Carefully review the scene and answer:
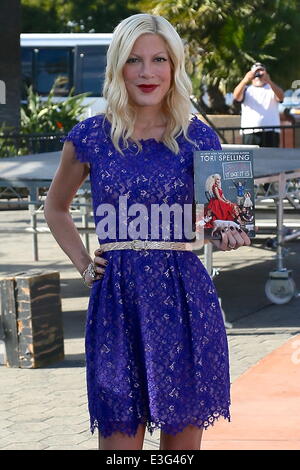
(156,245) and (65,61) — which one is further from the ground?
(65,61)

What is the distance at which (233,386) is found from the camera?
22.0ft

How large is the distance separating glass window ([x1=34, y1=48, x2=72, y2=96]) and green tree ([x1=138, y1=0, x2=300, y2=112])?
4.43m

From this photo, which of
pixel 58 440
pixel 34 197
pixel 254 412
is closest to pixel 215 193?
pixel 58 440

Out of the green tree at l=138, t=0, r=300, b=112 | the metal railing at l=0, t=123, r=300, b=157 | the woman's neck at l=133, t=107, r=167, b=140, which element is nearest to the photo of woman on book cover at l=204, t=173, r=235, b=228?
the woman's neck at l=133, t=107, r=167, b=140

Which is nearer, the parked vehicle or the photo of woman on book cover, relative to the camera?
the photo of woman on book cover

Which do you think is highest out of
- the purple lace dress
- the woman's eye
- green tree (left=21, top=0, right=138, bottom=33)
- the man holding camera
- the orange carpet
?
green tree (left=21, top=0, right=138, bottom=33)

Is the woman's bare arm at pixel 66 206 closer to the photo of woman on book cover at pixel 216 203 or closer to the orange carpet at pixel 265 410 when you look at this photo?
the photo of woman on book cover at pixel 216 203

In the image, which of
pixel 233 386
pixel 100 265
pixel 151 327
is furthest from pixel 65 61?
pixel 151 327

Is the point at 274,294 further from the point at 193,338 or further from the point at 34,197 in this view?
the point at 193,338

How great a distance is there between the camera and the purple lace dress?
355 centimetres

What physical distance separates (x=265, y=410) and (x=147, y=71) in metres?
3.06

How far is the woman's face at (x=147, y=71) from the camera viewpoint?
3607 millimetres

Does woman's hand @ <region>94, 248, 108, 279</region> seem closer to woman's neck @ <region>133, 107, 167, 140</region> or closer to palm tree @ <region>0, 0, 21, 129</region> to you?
woman's neck @ <region>133, 107, 167, 140</region>

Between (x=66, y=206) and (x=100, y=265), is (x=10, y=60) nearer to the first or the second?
(x=66, y=206)
